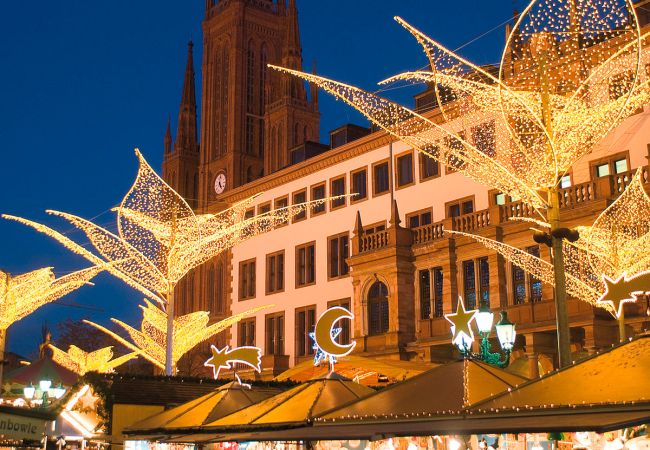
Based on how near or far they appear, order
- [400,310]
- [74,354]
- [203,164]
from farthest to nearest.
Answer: [203,164], [74,354], [400,310]

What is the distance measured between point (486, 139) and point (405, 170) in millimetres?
21039

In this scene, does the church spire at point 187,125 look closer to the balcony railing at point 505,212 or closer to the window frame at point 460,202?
the balcony railing at point 505,212

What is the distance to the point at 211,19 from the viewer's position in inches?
3585

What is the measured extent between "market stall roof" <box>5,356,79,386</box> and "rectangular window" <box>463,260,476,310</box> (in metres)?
17.6

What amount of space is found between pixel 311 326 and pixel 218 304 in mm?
26130

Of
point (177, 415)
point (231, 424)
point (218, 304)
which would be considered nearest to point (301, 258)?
point (218, 304)

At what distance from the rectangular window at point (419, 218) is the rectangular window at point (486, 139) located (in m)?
18.2

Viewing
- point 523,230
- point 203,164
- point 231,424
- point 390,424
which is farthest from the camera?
point 203,164

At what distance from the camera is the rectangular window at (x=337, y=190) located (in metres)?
45.4

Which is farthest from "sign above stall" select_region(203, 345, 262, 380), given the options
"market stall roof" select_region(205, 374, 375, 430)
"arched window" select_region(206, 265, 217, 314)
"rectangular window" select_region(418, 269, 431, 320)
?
"arched window" select_region(206, 265, 217, 314)

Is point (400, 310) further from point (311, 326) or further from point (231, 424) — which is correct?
point (231, 424)

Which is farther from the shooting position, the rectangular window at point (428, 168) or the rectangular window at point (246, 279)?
the rectangular window at point (246, 279)

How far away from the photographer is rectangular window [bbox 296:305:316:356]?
45.9m

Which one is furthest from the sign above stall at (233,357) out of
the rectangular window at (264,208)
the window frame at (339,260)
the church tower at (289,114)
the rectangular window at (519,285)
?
the church tower at (289,114)
